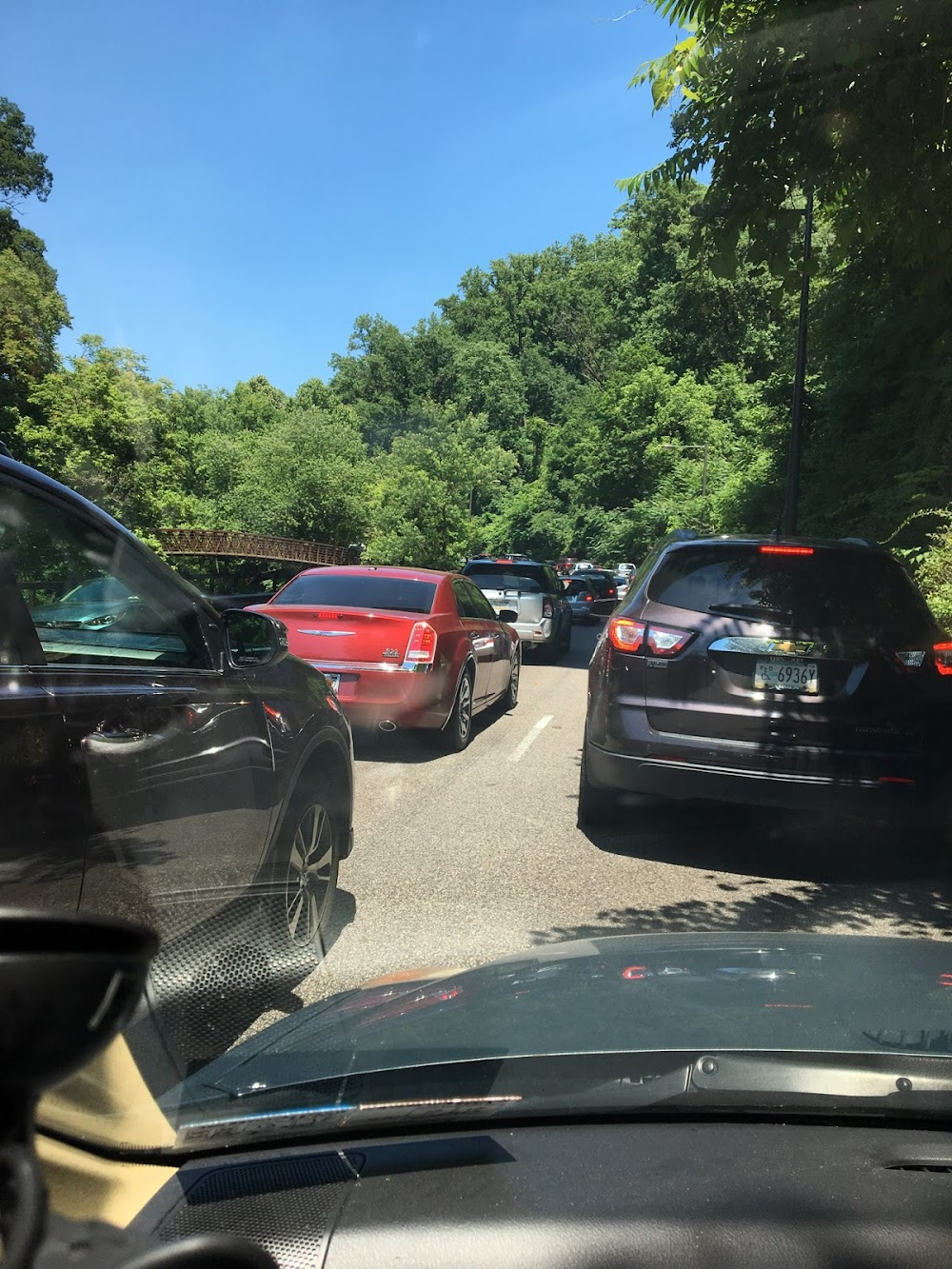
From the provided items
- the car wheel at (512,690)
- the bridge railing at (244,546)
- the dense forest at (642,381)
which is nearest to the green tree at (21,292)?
the dense forest at (642,381)

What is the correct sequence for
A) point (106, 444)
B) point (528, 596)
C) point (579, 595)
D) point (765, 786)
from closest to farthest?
point (765, 786)
point (528, 596)
point (579, 595)
point (106, 444)

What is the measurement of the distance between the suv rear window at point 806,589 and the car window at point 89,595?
10.7 feet

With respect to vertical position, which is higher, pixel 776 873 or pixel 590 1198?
pixel 590 1198

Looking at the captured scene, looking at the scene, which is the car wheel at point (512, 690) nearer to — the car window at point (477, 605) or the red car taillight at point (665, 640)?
the car window at point (477, 605)

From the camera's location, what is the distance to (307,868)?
13.5 ft

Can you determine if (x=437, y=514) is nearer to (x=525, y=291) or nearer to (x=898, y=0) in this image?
(x=898, y=0)

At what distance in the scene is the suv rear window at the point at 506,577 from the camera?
1872 cm

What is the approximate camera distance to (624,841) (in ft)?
21.0

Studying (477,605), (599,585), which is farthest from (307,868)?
(599,585)

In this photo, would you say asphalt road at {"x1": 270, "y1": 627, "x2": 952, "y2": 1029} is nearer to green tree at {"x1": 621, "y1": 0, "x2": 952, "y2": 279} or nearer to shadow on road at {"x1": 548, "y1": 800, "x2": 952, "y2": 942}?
shadow on road at {"x1": 548, "y1": 800, "x2": 952, "y2": 942}

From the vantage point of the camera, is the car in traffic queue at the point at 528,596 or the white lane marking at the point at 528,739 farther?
the car in traffic queue at the point at 528,596

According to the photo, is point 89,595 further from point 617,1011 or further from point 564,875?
point 564,875

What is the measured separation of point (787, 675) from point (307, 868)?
2840 mm

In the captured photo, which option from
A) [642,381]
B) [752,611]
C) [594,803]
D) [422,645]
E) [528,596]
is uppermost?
[642,381]
